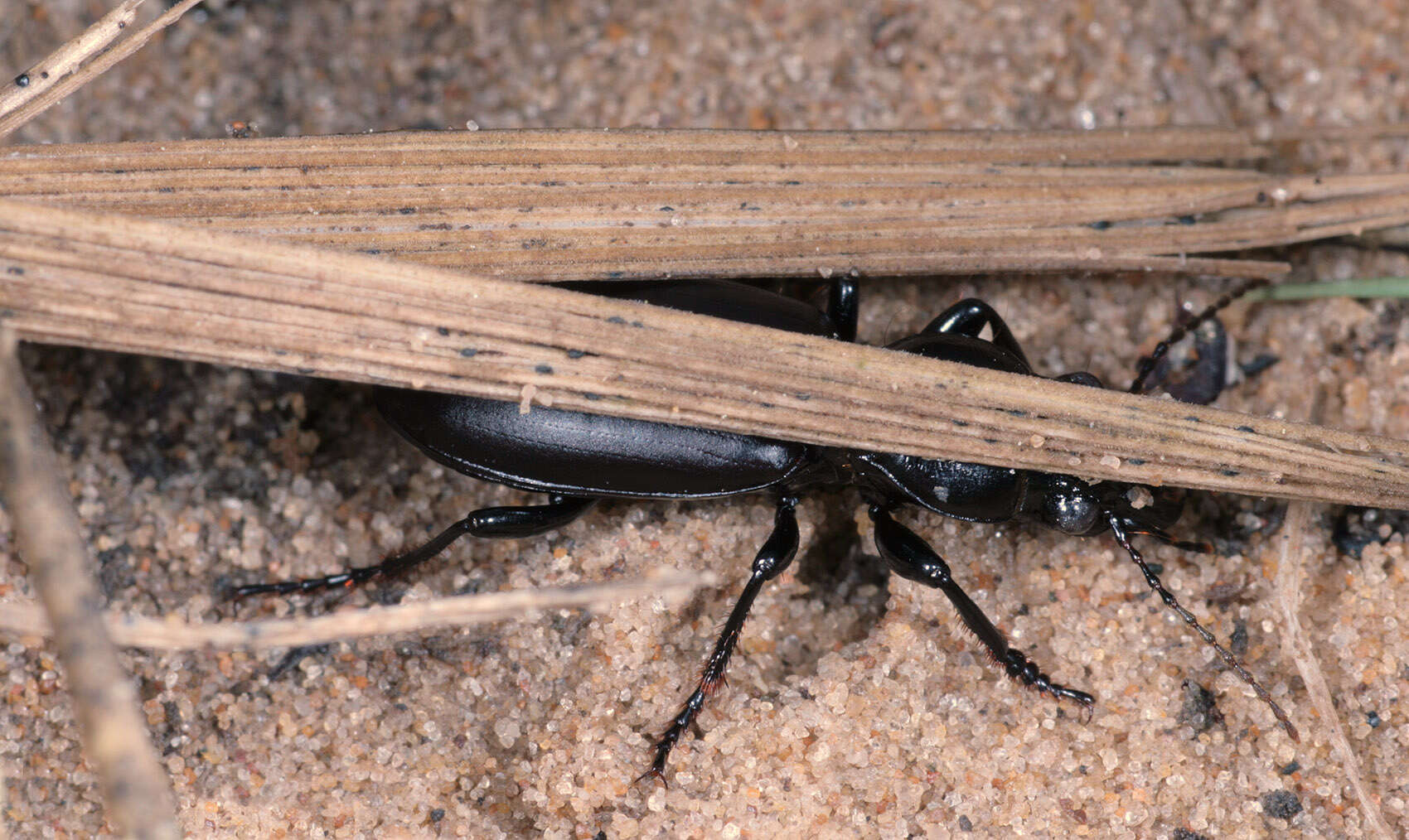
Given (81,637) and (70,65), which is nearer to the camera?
(81,637)

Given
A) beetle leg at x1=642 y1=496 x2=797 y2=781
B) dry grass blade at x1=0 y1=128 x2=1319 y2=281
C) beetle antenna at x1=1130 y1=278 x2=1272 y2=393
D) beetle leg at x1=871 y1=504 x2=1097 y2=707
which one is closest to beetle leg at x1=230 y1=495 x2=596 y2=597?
beetle leg at x1=642 y1=496 x2=797 y2=781

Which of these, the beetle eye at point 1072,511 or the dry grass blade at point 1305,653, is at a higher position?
the beetle eye at point 1072,511

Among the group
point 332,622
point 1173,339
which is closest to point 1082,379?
point 1173,339

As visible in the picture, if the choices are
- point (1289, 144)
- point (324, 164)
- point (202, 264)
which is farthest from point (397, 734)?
point (1289, 144)

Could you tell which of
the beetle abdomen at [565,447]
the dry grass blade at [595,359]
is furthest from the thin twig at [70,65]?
the beetle abdomen at [565,447]

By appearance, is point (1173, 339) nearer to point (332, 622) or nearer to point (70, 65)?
point (332, 622)

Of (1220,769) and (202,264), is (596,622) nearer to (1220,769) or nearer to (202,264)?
(202,264)

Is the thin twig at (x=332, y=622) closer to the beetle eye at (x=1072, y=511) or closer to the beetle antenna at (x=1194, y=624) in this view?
the beetle eye at (x=1072, y=511)
